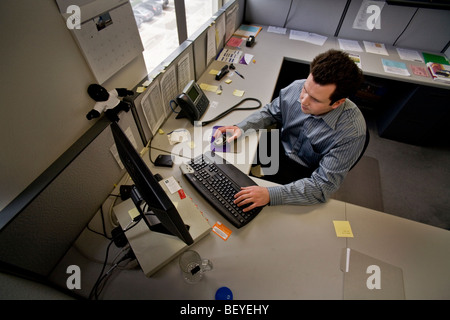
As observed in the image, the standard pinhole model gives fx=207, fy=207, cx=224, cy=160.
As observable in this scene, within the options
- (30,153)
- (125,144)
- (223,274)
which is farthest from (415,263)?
(30,153)

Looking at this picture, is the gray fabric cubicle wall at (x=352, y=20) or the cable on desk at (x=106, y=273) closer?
the cable on desk at (x=106, y=273)

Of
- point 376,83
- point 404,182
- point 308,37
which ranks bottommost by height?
point 404,182

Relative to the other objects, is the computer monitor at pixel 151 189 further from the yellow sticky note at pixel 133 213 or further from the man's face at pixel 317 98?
the man's face at pixel 317 98

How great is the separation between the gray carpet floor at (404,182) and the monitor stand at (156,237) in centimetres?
137

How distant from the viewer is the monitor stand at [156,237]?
75 cm

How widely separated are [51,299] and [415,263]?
1.23 m

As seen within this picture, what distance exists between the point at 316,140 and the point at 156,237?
94cm

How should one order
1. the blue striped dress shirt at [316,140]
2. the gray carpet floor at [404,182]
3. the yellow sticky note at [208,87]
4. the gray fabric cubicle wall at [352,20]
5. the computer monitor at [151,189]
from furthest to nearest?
the gray fabric cubicle wall at [352,20] → the gray carpet floor at [404,182] → the yellow sticky note at [208,87] → the blue striped dress shirt at [316,140] → the computer monitor at [151,189]

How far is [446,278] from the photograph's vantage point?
77 centimetres

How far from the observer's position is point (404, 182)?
1946 mm

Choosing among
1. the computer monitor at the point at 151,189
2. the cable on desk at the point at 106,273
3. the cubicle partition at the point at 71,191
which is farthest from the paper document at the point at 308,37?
the cable on desk at the point at 106,273

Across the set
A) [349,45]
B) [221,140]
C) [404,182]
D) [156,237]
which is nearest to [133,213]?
[156,237]

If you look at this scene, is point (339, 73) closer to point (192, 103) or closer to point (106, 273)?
point (192, 103)
